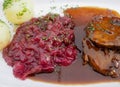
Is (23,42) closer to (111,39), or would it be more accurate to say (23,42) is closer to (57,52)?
(57,52)

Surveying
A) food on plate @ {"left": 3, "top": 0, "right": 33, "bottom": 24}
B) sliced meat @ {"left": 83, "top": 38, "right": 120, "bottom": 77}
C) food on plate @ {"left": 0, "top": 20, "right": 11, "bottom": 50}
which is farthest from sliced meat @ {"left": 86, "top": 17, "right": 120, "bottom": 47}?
food on plate @ {"left": 0, "top": 20, "right": 11, "bottom": 50}

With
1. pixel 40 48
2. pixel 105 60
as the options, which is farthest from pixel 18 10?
pixel 105 60

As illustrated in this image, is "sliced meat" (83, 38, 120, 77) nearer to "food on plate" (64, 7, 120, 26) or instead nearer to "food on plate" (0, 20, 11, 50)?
"food on plate" (64, 7, 120, 26)

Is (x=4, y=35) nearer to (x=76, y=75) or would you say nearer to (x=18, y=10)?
(x=18, y=10)

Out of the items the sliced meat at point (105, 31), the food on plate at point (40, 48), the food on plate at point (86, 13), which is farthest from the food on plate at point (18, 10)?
the sliced meat at point (105, 31)

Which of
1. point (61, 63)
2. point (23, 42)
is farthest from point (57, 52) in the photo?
point (23, 42)

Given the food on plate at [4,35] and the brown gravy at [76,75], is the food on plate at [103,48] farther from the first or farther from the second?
the food on plate at [4,35]
